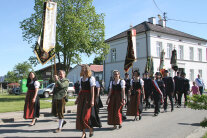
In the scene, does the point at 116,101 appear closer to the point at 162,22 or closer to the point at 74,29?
the point at 74,29

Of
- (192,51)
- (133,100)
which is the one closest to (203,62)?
(192,51)

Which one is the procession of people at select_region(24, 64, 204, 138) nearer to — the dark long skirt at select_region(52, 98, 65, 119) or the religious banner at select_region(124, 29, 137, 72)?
the dark long skirt at select_region(52, 98, 65, 119)

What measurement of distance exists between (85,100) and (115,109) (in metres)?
1.53

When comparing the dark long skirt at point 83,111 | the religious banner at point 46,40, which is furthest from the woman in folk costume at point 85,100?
the religious banner at point 46,40

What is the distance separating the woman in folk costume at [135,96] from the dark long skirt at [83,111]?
324cm

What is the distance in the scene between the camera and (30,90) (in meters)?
8.15

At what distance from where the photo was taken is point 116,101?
23.7 feet

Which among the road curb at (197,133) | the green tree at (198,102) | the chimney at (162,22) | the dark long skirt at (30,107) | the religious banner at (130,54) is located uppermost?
the chimney at (162,22)

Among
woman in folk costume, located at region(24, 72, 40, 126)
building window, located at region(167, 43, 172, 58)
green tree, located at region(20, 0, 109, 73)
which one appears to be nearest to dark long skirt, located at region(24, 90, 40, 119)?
woman in folk costume, located at region(24, 72, 40, 126)

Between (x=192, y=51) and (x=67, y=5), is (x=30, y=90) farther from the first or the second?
(x=192, y=51)

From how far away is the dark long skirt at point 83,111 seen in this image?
5.80m

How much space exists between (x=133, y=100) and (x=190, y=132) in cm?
275

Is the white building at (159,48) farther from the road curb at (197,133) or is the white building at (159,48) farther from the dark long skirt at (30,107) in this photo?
the road curb at (197,133)

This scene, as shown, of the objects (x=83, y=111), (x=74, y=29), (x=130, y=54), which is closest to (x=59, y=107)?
(x=83, y=111)
